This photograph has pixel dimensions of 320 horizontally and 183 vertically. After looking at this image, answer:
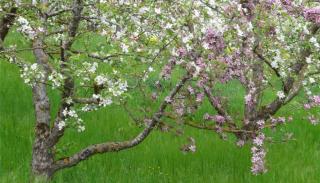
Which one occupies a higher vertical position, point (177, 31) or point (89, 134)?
point (177, 31)

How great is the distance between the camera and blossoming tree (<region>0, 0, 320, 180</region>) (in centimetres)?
486

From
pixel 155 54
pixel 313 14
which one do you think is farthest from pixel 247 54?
pixel 155 54

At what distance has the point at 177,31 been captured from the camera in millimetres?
4734

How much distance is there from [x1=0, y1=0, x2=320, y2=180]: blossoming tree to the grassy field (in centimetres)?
45

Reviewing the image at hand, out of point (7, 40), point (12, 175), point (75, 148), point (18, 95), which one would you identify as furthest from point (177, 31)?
point (7, 40)

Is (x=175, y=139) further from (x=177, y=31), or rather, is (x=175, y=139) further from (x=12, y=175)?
(x=177, y=31)

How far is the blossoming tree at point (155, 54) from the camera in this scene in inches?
191

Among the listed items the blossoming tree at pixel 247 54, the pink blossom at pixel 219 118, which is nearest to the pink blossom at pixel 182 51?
the blossoming tree at pixel 247 54

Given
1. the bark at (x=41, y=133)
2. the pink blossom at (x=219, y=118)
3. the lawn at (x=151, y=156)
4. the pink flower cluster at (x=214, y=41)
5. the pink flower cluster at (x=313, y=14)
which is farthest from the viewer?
the pink blossom at (x=219, y=118)

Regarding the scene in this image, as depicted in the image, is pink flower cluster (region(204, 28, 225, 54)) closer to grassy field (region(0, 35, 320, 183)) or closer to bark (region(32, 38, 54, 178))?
grassy field (region(0, 35, 320, 183))

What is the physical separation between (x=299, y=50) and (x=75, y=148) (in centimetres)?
349

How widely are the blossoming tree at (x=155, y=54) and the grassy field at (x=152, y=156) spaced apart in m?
0.45

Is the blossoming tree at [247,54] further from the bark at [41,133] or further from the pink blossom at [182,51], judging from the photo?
the bark at [41,133]

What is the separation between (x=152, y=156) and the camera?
717cm
